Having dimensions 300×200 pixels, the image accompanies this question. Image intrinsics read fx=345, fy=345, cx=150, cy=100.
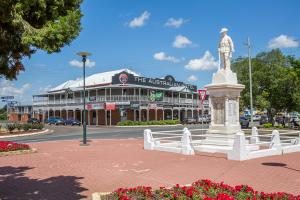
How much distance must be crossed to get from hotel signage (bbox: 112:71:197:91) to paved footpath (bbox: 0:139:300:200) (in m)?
A: 44.2

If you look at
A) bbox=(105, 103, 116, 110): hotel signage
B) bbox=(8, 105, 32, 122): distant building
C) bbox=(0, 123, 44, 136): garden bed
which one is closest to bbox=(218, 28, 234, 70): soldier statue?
bbox=(0, 123, 44, 136): garden bed

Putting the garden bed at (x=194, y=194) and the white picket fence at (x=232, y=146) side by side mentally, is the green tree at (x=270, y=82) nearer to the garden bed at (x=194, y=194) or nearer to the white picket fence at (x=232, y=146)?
the white picket fence at (x=232, y=146)

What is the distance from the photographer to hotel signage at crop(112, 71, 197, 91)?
Answer: 58.8 meters

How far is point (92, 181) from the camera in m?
9.68

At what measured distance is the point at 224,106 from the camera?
15617mm

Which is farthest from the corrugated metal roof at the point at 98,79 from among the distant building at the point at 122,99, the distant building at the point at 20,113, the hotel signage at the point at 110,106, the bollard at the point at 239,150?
the bollard at the point at 239,150

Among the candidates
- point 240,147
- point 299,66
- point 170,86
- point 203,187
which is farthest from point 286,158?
point 170,86

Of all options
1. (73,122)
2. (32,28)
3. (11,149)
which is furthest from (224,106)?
(73,122)

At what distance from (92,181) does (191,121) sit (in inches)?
2038

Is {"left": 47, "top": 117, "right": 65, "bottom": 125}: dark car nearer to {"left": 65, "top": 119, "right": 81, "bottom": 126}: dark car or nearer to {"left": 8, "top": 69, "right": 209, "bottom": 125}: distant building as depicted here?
{"left": 65, "top": 119, "right": 81, "bottom": 126}: dark car

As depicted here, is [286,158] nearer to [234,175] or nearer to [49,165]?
[234,175]

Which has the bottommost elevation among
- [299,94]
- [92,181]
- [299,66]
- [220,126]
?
[92,181]

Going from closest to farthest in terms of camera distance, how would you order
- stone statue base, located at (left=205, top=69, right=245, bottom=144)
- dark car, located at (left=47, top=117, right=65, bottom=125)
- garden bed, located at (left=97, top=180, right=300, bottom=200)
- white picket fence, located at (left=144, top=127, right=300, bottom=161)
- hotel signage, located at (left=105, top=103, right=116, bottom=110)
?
1. garden bed, located at (left=97, top=180, right=300, bottom=200)
2. white picket fence, located at (left=144, top=127, right=300, bottom=161)
3. stone statue base, located at (left=205, top=69, right=245, bottom=144)
4. hotel signage, located at (left=105, top=103, right=116, bottom=110)
5. dark car, located at (left=47, top=117, right=65, bottom=125)

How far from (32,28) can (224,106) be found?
11401 millimetres
